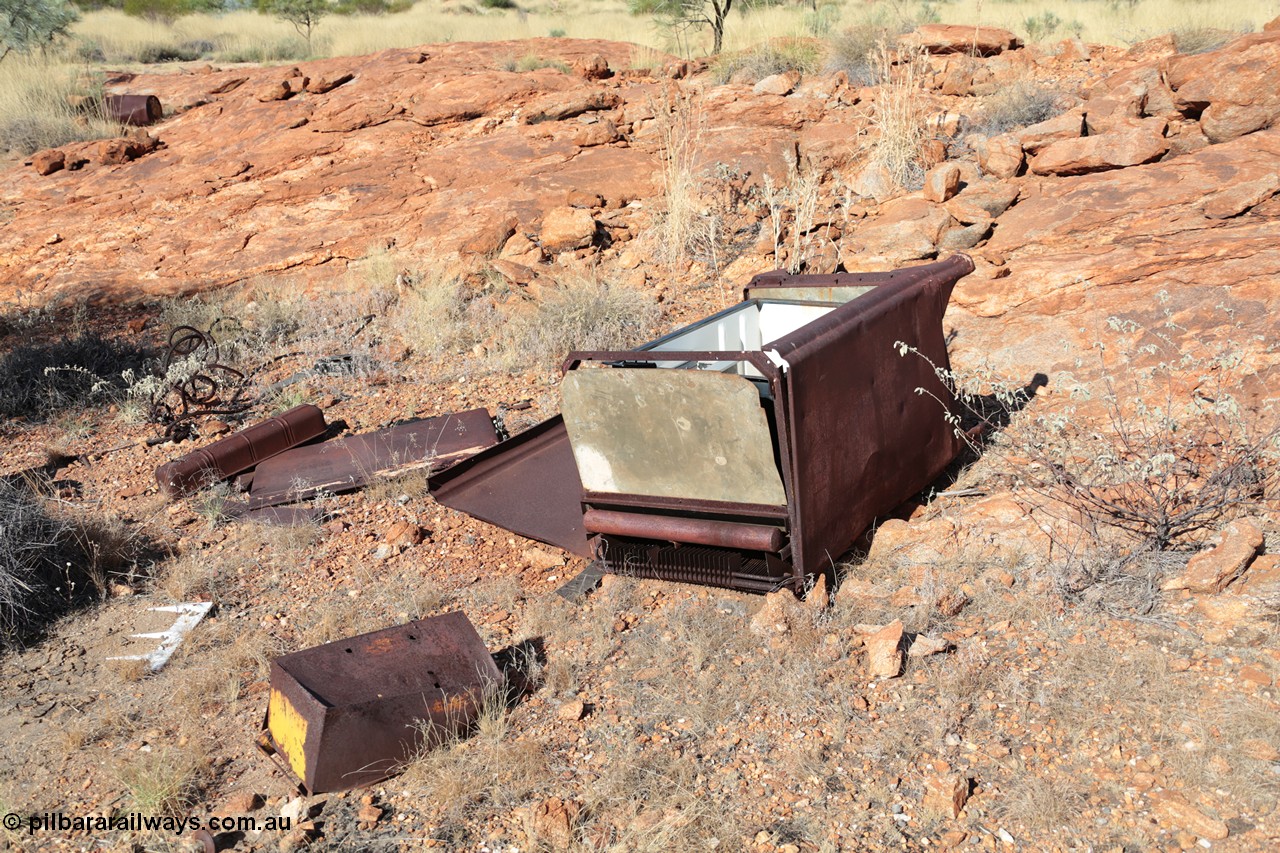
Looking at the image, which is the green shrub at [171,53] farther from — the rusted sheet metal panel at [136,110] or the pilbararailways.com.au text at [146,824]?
the pilbararailways.com.au text at [146,824]

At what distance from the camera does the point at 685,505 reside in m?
3.72

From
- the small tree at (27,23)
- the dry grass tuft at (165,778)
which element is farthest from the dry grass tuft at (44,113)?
the dry grass tuft at (165,778)

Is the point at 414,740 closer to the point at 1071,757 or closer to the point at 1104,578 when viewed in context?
the point at 1071,757

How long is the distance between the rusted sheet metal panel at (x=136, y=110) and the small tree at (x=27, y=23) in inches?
277

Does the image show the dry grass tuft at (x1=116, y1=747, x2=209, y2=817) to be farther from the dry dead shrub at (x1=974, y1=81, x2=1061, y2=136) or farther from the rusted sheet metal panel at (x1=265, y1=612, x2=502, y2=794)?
the dry dead shrub at (x1=974, y1=81, x2=1061, y2=136)

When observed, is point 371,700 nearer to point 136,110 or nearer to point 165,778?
point 165,778

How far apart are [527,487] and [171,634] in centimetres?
172

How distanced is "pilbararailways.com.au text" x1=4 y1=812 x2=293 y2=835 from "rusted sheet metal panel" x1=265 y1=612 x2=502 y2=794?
16 cm

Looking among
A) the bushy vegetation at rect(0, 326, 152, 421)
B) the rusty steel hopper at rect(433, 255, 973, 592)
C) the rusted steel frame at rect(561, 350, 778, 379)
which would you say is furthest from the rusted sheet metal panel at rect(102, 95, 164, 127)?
the rusted steel frame at rect(561, 350, 778, 379)

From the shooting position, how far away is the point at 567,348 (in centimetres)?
686

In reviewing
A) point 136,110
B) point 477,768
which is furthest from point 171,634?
point 136,110

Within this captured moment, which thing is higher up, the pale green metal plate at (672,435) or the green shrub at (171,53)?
the green shrub at (171,53)

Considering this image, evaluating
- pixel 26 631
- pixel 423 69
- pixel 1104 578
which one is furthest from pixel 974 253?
pixel 423 69

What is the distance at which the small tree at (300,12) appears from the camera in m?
22.3
